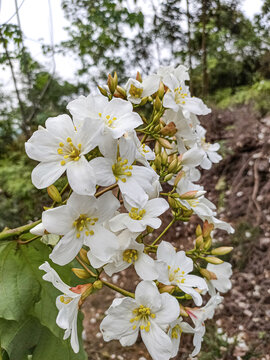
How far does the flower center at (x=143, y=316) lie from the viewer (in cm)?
64

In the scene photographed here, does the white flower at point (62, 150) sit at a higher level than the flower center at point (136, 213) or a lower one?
higher

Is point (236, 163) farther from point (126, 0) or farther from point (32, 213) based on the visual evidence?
point (126, 0)

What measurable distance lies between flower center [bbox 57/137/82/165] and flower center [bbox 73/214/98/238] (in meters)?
0.09

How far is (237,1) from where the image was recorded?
17.2 feet

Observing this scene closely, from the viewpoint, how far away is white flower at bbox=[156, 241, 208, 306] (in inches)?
26.5

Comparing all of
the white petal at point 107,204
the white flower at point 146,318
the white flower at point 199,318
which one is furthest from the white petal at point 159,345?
the white petal at point 107,204

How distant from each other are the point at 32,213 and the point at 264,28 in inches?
151

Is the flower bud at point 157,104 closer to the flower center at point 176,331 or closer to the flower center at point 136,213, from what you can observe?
the flower center at point 136,213

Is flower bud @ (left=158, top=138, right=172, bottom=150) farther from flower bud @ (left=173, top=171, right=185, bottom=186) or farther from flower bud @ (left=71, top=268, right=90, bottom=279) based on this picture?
flower bud @ (left=71, top=268, right=90, bottom=279)

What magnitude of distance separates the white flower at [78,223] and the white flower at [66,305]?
1.4 inches

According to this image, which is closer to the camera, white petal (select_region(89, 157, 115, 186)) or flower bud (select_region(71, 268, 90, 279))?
white petal (select_region(89, 157, 115, 186))

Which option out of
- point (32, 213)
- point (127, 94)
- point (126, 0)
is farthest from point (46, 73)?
point (127, 94)

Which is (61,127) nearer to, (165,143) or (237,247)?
(165,143)

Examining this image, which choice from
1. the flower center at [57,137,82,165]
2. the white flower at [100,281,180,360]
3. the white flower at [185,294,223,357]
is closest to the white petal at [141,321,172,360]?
the white flower at [100,281,180,360]
